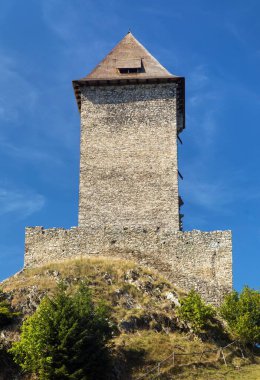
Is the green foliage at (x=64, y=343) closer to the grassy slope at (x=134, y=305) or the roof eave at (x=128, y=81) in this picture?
the grassy slope at (x=134, y=305)

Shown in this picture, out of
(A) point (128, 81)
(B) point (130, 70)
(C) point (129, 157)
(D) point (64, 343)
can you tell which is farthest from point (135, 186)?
(D) point (64, 343)

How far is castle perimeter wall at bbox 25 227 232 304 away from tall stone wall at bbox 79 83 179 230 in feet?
5.05

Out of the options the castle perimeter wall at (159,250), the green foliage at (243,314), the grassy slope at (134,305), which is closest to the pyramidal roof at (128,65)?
the castle perimeter wall at (159,250)

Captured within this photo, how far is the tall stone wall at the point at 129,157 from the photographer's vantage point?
4344 centimetres

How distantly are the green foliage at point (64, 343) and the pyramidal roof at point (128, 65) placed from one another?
19893mm

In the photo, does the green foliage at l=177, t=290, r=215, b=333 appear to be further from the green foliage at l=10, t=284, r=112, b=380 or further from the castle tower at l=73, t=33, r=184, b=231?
the castle tower at l=73, t=33, r=184, b=231

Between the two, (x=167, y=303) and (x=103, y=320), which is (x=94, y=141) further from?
(x=103, y=320)

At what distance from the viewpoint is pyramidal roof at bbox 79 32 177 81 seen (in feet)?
154

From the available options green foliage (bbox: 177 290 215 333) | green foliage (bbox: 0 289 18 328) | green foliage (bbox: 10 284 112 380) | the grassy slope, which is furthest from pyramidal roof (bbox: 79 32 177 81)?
green foliage (bbox: 10 284 112 380)

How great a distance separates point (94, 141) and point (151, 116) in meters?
4.08

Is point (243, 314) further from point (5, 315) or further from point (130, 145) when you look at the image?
point (130, 145)

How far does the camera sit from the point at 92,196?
144 ft

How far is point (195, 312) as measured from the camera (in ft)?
113

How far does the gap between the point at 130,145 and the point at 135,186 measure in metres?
2.85
